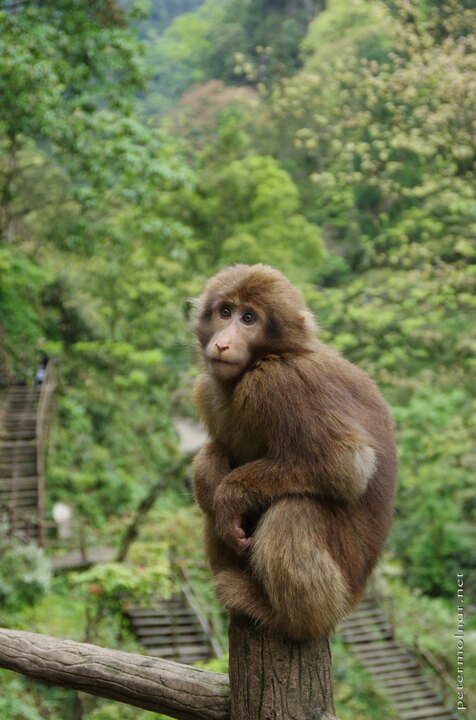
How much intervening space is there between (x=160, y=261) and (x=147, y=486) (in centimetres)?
494

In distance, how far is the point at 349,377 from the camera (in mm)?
2514

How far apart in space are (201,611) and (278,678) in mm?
9667

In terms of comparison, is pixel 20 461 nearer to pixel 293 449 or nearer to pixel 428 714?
pixel 428 714

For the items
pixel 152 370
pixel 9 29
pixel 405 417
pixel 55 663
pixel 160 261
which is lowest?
pixel 152 370

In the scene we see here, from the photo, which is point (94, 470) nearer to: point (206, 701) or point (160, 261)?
point (160, 261)

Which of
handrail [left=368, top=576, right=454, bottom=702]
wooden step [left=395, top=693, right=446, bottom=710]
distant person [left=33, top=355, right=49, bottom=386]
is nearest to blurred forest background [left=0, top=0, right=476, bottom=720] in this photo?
handrail [left=368, top=576, right=454, bottom=702]

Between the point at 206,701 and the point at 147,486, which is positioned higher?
the point at 206,701

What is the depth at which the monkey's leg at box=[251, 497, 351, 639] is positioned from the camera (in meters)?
2.23

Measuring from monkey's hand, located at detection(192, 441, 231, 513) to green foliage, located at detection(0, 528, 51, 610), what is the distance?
8742mm

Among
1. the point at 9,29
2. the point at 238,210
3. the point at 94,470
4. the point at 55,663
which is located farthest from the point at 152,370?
the point at 55,663

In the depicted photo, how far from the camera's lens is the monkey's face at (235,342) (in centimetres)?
243

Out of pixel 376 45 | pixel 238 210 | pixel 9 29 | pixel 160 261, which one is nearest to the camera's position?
pixel 9 29

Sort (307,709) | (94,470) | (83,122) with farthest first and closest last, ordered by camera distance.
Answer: (94,470) → (83,122) → (307,709)

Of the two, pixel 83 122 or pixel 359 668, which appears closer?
pixel 83 122
